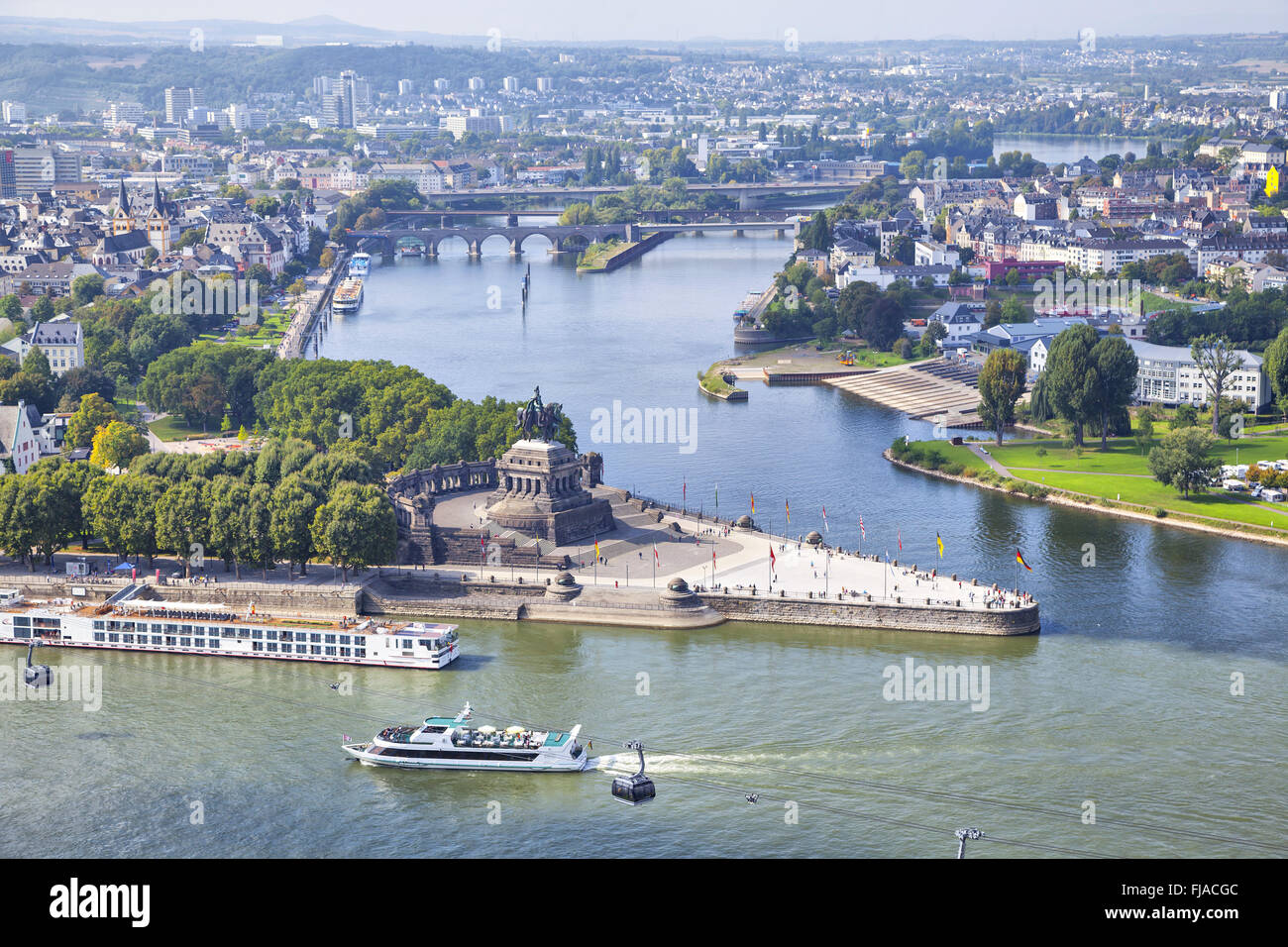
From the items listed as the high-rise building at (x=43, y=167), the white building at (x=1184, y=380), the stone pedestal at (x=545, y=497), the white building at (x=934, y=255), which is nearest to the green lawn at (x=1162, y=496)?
the white building at (x=1184, y=380)

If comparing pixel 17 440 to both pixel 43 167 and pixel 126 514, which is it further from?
pixel 43 167

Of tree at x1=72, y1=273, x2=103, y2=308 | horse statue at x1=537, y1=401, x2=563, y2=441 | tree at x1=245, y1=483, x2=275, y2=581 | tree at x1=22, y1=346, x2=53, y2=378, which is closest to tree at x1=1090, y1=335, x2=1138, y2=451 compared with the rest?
horse statue at x1=537, y1=401, x2=563, y2=441

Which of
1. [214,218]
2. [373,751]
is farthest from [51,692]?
[214,218]

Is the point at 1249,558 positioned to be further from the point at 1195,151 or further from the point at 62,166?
the point at 62,166

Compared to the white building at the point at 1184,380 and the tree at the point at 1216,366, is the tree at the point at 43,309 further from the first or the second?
the tree at the point at 1216,366

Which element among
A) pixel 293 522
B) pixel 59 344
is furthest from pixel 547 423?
pixel 59 344

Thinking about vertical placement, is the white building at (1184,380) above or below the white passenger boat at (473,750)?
above

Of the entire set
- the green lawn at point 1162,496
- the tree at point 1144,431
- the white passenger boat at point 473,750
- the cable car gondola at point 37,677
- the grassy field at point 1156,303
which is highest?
the grassy field at point 1156,303
